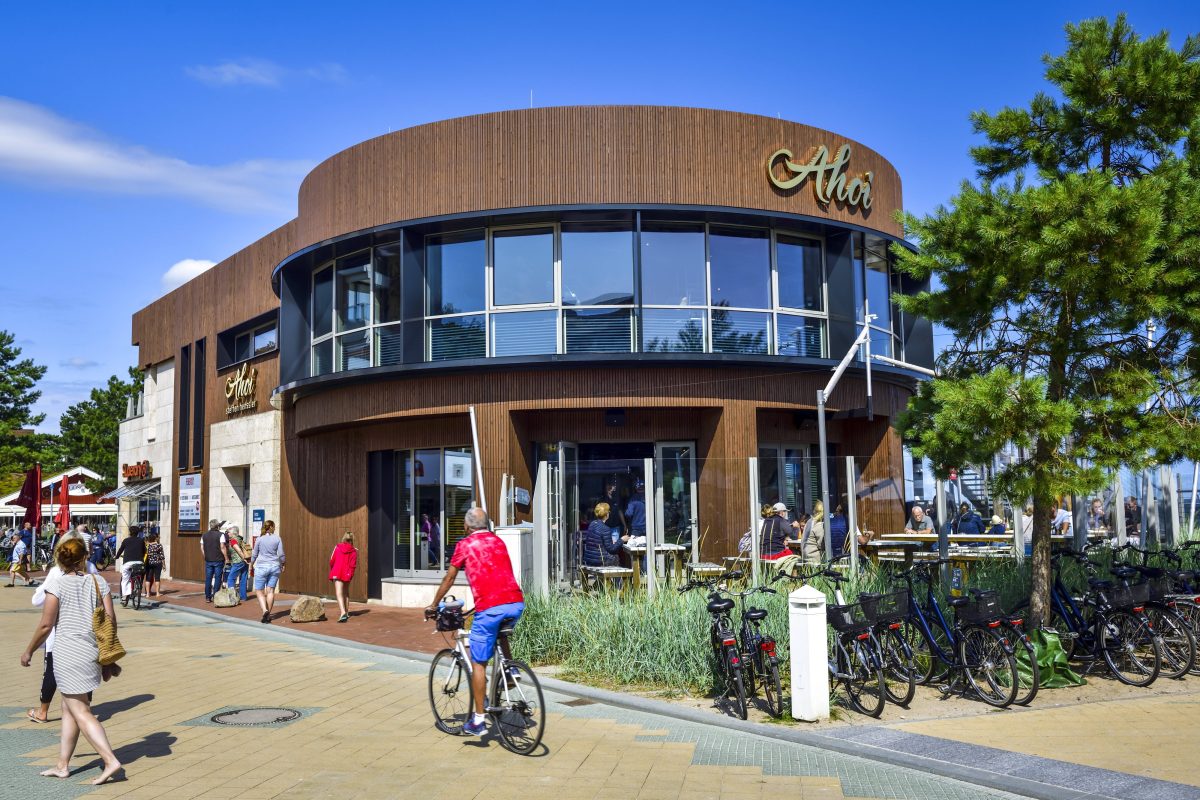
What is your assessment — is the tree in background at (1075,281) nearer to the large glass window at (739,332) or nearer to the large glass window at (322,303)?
the large glass window at (739,332)

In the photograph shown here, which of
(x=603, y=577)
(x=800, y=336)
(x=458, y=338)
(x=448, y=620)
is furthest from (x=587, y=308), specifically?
(x=448, y=620)

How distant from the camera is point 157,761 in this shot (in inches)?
303

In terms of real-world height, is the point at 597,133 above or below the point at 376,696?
above

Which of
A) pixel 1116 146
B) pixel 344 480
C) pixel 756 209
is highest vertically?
pixel 756 209

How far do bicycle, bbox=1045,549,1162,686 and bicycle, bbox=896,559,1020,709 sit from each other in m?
1.20

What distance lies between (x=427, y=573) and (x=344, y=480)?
2915mm

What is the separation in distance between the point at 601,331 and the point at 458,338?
259cm

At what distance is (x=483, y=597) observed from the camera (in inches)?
317

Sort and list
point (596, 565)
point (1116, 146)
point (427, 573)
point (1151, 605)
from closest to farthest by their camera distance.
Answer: point (1151, 605) < point (1116, 146) < point (596, 565) < point (427, 573)

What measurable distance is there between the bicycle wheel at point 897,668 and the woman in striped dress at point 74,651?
6112 millimetres

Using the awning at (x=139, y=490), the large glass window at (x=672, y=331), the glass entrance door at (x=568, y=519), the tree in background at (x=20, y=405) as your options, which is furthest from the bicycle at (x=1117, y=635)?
the tree in background at (x=20, y=405)

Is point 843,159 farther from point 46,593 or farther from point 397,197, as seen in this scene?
point 46,593

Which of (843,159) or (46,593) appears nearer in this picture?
(46,593)

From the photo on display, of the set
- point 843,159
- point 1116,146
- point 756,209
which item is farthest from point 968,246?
point 843,159
